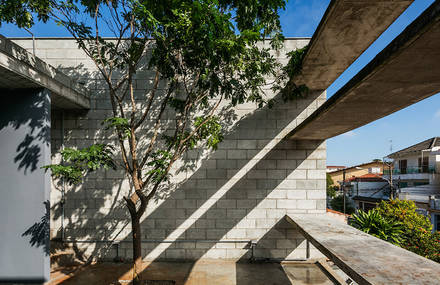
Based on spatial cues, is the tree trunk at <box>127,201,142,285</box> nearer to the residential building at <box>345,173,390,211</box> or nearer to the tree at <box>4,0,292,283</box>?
the tree at <box>4,0,292,283</box>

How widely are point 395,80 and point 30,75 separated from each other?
4.77 m

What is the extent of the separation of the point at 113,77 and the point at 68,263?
4.33 metres

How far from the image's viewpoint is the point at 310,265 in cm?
509

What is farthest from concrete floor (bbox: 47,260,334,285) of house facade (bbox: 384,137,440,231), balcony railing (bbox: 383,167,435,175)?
balcony railing (bbox: 383,167,435,175)

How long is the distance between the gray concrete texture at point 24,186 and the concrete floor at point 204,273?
1049 mm

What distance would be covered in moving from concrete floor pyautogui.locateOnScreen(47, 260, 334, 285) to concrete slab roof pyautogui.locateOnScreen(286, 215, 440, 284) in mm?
1514

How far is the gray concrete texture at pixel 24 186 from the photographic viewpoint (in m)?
3.68

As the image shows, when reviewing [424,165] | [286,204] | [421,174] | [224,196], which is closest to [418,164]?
[424,165]

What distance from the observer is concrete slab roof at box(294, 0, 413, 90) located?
2.33 meters

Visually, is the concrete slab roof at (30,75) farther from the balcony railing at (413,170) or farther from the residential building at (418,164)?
the balcony railing at (413,170)

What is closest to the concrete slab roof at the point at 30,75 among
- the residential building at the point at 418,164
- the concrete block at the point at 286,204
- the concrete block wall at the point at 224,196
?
the concrete block wall at the point at 224,196

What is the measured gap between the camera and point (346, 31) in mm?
2783

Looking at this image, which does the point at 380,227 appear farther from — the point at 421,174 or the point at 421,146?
the point at 421,146

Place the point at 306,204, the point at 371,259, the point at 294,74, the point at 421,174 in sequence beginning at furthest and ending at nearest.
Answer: the point at 421,174, the point at 306,204, the point at 294,74, the point at 371,259
